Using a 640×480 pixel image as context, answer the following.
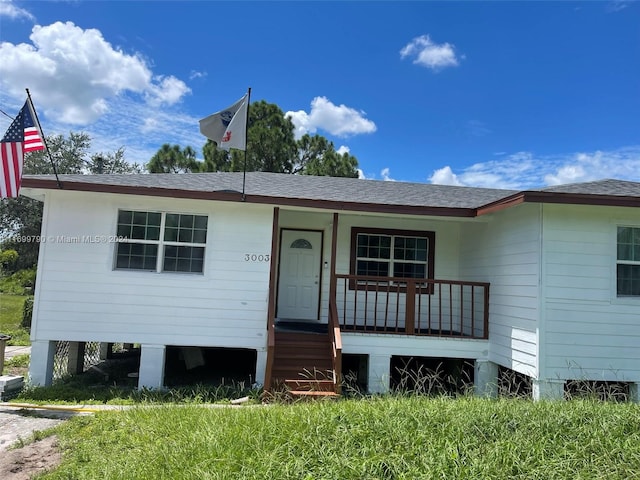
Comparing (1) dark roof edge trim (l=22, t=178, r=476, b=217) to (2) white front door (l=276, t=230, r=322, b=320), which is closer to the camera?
(1) dark roof edge trim (l=22, t=178, r=476, b=217)

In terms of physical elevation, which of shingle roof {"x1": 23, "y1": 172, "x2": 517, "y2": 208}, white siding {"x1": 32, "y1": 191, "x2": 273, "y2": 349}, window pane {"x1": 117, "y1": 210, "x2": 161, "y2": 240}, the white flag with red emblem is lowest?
white siding {"x1": 32, "y1": 191, "x2": 273, "y2": 349}

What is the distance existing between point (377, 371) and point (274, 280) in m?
2.47

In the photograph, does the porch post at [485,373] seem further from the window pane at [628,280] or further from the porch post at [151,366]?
the porch post at [151,366]

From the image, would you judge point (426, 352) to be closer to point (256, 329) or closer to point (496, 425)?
point (256, 329)

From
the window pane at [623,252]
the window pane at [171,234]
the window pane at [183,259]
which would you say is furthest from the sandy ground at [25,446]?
the window pane at [623,252]

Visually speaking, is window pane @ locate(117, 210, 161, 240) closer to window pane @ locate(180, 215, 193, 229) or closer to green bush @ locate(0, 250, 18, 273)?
window pane @ locate(180, 215, 193, 229)

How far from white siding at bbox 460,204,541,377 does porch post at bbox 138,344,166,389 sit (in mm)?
5920

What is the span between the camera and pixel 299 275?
9.36 metres

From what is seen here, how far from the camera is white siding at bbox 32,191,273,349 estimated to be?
7.23 metres

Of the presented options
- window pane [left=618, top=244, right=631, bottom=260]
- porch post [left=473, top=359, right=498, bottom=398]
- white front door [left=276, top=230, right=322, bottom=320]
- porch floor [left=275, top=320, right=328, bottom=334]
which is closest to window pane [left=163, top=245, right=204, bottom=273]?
porch floor [left=275, top=320, right=328, bottom=334]

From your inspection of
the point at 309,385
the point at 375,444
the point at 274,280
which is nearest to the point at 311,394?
the point at 309,385

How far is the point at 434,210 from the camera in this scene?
24.9 ft

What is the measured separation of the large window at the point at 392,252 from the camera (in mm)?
9211

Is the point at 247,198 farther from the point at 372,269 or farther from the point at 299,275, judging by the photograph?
the point at 372,269
